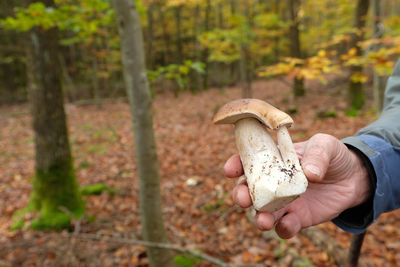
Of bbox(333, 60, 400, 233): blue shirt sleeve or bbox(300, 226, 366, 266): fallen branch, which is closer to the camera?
bbox(333, 60, 400, 233): blue shirt sleeve

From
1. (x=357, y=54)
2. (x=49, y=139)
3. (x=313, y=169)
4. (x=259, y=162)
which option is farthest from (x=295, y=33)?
(x=313, y=169)

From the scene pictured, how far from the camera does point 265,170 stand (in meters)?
1.48

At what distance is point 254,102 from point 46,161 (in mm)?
4049

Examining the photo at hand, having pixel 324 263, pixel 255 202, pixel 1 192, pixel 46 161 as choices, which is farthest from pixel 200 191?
pixel 1 192

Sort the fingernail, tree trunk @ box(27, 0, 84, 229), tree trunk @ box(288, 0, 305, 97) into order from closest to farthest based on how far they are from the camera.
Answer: the fingernail
tree trunk @ box(27, 0, 84, 229)
tree trunk @ box(288, 0, 305, 97)

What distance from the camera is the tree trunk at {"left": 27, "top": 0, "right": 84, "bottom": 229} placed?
12.0 feet

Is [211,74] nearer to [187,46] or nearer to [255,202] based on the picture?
[187,46]

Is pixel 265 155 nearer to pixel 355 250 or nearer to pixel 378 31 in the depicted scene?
pixel 355 250

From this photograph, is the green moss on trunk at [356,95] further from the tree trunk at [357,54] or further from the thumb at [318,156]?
the thumb at [318,156]

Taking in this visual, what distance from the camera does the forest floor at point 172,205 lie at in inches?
127

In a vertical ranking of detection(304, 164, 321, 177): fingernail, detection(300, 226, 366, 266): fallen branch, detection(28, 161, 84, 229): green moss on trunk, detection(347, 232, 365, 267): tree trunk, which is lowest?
detection(300, 226, 366, 266): fallen branch

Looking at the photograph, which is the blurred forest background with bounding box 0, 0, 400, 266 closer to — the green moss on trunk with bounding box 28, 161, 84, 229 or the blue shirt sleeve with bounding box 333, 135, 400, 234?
the green moss on trunk with bounding box 28, 161, 84, 229

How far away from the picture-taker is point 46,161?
4.07m

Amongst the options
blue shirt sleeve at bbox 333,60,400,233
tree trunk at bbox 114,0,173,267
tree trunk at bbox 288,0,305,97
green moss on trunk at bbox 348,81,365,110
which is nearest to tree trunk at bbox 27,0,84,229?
tree trunk at bbox 114,0,173,267
